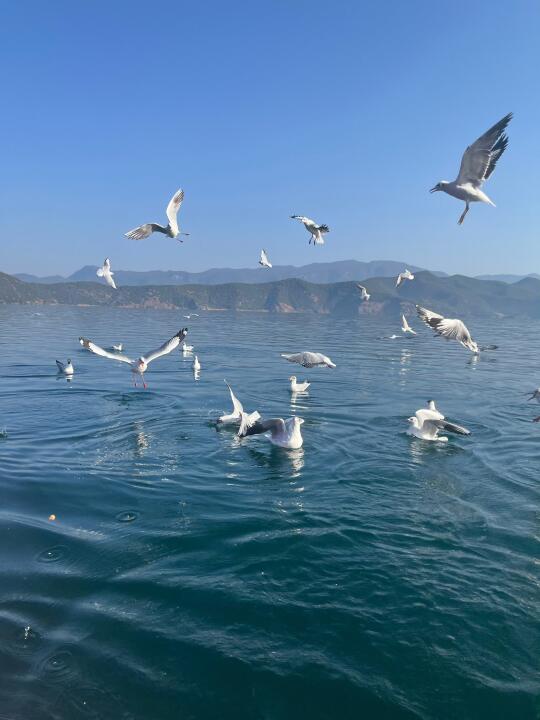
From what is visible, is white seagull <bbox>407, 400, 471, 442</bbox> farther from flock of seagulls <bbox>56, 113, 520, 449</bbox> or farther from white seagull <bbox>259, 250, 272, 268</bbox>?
white seagull <bbox>259, 250, 272, 268</bbox>

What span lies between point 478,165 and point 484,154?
0.90 feet

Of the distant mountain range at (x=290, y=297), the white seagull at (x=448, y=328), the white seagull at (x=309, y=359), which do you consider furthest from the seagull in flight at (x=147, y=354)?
the distant mountain range at (x=290, y=297)

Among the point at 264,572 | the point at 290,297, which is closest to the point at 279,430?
the point at 264,572

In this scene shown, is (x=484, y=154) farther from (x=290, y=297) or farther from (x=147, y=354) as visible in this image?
(x=290, y=297)

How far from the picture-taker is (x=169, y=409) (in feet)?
59.6

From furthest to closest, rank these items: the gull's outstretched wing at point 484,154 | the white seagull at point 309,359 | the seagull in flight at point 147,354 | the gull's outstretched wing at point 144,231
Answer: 1. the white seagull at point 309,359
2. the gull's outstretched wing at point 144,231
3. the seagull in flight at point 147,354
4. the gull's outstretched wing at point 484,154

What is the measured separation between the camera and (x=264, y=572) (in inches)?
302

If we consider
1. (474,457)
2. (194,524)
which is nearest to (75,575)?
(194,524)

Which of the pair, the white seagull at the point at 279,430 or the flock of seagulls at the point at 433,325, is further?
the white seagull at the point at 279,430

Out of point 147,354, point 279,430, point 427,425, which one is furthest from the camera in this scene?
point 147,354

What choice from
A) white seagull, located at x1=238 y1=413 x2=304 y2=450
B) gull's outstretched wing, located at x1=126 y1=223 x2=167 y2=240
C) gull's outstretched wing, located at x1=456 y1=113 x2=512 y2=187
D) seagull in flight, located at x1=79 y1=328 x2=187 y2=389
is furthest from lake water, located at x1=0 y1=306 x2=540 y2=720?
gull's outstretched wing, located at x1=456 y1=113 x2=512 y2=187

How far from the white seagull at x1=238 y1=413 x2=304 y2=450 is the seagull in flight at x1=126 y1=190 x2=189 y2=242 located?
7090mm

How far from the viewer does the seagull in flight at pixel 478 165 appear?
11.5m

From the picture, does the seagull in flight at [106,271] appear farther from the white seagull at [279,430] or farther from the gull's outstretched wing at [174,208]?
the white seagull at [279,430]
